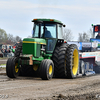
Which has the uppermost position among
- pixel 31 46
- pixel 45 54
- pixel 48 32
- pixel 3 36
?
pixel 3 36

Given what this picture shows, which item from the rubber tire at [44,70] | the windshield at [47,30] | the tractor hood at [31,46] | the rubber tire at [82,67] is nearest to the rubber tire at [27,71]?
the tractor hood at [31,46]

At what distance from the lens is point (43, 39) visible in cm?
1053

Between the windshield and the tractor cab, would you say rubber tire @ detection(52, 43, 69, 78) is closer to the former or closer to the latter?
the tractor cab

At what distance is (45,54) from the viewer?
1063cm

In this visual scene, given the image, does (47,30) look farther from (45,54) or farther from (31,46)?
(31,46)

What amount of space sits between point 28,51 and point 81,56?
437 centimetres

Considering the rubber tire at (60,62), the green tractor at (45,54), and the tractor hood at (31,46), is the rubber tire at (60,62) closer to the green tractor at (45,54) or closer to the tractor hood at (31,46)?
the green tractor at (45,54)

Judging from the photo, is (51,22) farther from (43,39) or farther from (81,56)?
(81,56)

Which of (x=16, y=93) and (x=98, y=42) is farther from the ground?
(x=98, y=42)

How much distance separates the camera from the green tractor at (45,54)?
9812 mm

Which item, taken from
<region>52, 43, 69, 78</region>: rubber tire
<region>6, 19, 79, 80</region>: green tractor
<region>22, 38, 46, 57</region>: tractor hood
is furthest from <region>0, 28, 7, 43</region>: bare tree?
<region>22, 38, 46, 57</region>: tractor hood

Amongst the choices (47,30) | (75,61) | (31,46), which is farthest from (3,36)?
(31,46)

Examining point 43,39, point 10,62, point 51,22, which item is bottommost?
point 10,62

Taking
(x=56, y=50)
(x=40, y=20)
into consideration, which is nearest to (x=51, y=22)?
(x=40, y=20)
